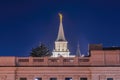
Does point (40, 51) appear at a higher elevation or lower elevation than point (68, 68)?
higher

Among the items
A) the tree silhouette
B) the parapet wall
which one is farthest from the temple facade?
the tree silhouette

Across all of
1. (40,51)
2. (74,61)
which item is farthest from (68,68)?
(40,51)

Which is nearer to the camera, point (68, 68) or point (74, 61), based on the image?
point (68, 68)

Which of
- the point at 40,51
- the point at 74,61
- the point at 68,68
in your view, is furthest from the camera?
the point at 40,51

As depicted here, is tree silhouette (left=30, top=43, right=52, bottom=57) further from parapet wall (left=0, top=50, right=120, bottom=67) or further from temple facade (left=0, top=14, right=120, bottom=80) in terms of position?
temple facade (left=0, top=14, right=120, bottom=80)

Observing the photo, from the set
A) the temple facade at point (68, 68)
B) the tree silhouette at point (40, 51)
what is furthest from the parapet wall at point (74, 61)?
the tree silhouette at point (40, 51)

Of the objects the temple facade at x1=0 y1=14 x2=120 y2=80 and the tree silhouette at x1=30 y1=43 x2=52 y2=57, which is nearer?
the temple facade at x1=0 y1=14 x2=120 y2=80

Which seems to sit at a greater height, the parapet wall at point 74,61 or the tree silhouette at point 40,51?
the tree silhouette at point 40,51

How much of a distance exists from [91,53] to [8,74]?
1446 cm

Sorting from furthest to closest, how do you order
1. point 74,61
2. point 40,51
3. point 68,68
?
1. point 40,51
2. point 74,61
3. point 68,68

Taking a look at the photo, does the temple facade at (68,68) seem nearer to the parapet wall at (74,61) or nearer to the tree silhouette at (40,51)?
the parapet wall at (74,61)

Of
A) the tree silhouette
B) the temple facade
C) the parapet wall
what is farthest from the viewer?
the tree silhouette

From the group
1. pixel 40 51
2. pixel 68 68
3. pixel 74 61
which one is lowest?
pixel 68 68

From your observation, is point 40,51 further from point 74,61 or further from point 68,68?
point 68,68
